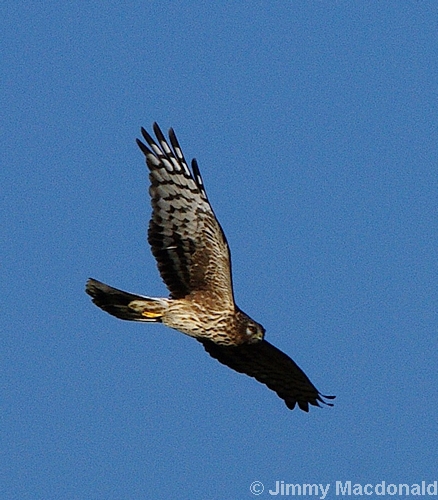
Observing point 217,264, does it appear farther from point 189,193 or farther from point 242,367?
point 242,367

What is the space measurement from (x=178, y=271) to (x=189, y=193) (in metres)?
0.84

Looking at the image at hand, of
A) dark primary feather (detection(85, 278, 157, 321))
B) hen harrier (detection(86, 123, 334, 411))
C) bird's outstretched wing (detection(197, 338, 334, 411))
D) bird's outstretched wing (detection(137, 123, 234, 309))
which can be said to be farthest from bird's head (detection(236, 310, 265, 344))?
dark primary feather (detection(85, 278, 157, 321))

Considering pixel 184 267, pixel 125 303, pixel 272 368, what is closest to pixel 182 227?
pixel 184 267

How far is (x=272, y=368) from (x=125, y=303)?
226 centimetres

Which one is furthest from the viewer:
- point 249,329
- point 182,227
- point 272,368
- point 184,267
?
point 272,368

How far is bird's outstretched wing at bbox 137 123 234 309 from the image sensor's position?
1235 cm

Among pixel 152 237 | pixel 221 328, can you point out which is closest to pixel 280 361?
pixel 221 328

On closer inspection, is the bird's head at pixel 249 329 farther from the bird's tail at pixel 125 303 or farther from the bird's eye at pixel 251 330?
the bird's tail at pixel 125 303

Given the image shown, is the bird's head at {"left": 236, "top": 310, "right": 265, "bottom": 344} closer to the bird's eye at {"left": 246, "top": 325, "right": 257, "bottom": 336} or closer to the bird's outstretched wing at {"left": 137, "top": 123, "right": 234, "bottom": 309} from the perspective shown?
the bird's eye at {"left": 246, "top": 325, "right": 257, "bottom": 336}

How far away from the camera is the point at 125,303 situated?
1275cm

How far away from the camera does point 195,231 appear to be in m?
12.5

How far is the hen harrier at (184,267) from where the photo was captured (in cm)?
1236

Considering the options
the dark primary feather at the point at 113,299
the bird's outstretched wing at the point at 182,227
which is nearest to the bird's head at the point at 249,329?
the bird's outstretched wing at the point at 182,227

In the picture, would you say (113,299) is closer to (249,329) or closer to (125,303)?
(125,303)
